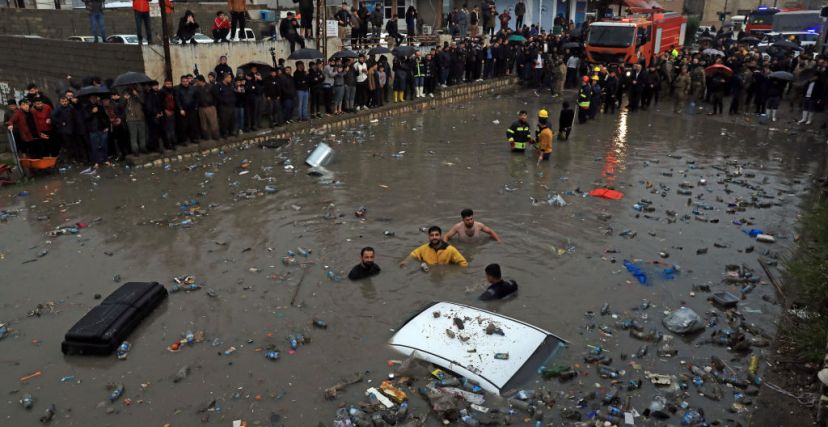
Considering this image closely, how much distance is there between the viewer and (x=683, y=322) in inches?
274

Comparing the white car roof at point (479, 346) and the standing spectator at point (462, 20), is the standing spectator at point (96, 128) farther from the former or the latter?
the standing spectator at point (462, 20)

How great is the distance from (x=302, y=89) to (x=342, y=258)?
8.77 meters

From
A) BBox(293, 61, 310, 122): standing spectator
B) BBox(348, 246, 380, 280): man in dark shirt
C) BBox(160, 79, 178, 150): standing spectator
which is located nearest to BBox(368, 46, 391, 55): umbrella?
BBox(293, 61, 310, 122): standing spectator

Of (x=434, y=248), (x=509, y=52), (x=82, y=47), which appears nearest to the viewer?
→ (x=434, y=248)

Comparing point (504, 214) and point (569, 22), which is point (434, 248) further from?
point (569, 22)

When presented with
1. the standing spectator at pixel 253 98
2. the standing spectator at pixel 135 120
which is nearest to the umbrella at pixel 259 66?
the standing spectator at pixel 253 98

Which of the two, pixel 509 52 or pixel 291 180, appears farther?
pixel 509 52

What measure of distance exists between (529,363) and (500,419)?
561mm

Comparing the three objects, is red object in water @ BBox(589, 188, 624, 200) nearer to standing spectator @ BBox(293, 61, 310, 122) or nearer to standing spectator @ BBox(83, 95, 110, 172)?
standing spectator @ BBox(293, 61, 310, 122)

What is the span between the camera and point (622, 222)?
1020cm

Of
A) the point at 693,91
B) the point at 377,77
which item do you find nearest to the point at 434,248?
the point at 377,77

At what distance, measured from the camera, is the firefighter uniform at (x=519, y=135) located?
14.1m

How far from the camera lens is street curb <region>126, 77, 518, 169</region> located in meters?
13.6

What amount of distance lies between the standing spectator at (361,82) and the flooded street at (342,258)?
11.8 feet
